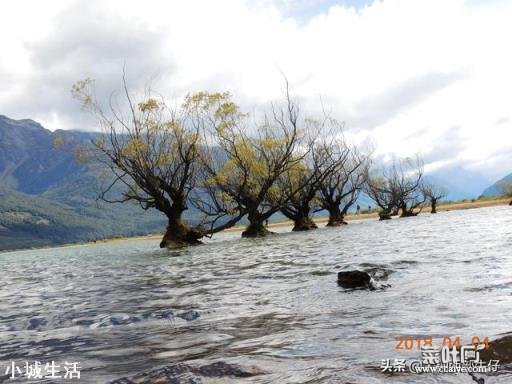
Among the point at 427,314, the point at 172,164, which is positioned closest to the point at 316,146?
the point at 172,164

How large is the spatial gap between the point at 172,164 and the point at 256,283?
26540mm

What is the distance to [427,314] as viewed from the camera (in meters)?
5.52

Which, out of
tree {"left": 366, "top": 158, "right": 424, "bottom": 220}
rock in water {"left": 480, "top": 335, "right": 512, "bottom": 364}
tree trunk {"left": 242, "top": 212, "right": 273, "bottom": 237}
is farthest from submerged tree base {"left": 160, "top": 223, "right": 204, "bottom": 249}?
tree {"left": 366, "top": 158, "right": 424, "bottom": 220}

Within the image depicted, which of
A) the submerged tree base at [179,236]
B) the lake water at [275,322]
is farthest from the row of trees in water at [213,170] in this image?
the lake water at [275,322]

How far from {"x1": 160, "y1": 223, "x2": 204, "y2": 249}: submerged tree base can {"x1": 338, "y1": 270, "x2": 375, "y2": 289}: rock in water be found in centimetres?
2655

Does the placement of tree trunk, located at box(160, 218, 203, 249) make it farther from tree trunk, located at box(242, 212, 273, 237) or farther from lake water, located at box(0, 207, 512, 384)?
lake water, located at box(0, 207, 512, 384)

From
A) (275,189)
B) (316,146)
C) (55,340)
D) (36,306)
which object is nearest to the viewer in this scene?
(55,340)

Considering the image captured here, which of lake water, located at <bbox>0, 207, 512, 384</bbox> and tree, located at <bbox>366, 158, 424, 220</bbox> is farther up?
tree, located at <bbox>366, 158, 424, 220</bbox>

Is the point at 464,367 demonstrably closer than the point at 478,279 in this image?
Yes

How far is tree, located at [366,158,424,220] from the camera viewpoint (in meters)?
66.6

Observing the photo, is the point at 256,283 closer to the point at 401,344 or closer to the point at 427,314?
the point at 427,314

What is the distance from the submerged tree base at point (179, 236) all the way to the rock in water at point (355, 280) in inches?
1045

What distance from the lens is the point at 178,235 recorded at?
113 ft

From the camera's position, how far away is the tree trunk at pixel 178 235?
34.1 meters
